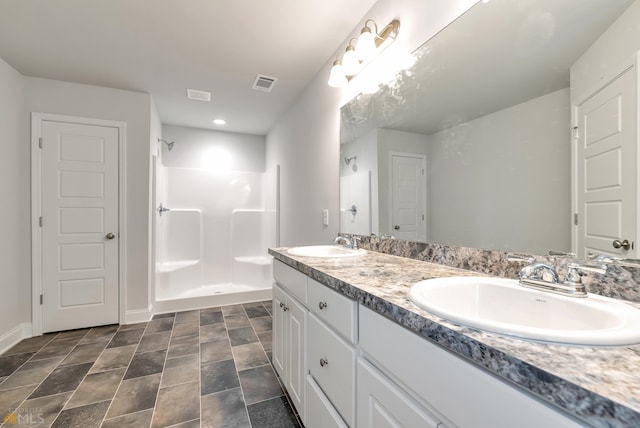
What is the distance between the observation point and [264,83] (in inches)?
99.4

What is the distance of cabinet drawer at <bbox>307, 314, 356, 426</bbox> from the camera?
Answer: 2.86ft

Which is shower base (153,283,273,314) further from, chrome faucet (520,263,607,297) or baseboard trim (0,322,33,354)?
chrome faucet (520,263,607,297)

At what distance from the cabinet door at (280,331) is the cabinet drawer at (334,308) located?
42cm

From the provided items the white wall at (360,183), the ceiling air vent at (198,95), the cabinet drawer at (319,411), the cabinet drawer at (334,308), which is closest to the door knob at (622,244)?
the cabinet drawer at (334,308)

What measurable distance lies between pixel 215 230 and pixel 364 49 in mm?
3260

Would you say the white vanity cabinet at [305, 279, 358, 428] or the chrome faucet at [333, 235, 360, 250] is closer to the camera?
the white vanity cabinet at [305, 279, 358, 428]

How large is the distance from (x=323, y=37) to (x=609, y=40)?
62.1 inches

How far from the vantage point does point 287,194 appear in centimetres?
318

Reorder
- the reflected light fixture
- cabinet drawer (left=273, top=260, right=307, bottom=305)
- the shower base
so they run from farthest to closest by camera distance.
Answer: the shower base → the reflected light fixture → cabinet drawer (left=273, top=260, right=307, bottom=305)

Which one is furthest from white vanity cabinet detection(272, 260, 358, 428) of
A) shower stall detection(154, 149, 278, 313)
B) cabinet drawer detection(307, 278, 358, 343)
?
shower stall detection(154, 149, 278, 313)

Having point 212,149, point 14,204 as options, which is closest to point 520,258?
point 14,204

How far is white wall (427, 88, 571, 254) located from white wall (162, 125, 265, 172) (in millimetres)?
3334

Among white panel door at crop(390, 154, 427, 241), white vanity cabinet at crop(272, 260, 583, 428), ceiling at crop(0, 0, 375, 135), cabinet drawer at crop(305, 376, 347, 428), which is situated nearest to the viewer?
white vanity cabinet at crop(272, 260, 583, 428)

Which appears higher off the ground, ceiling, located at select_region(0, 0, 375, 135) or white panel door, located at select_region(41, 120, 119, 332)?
ceiling, located at select_region(0, 0, 375, 135)
